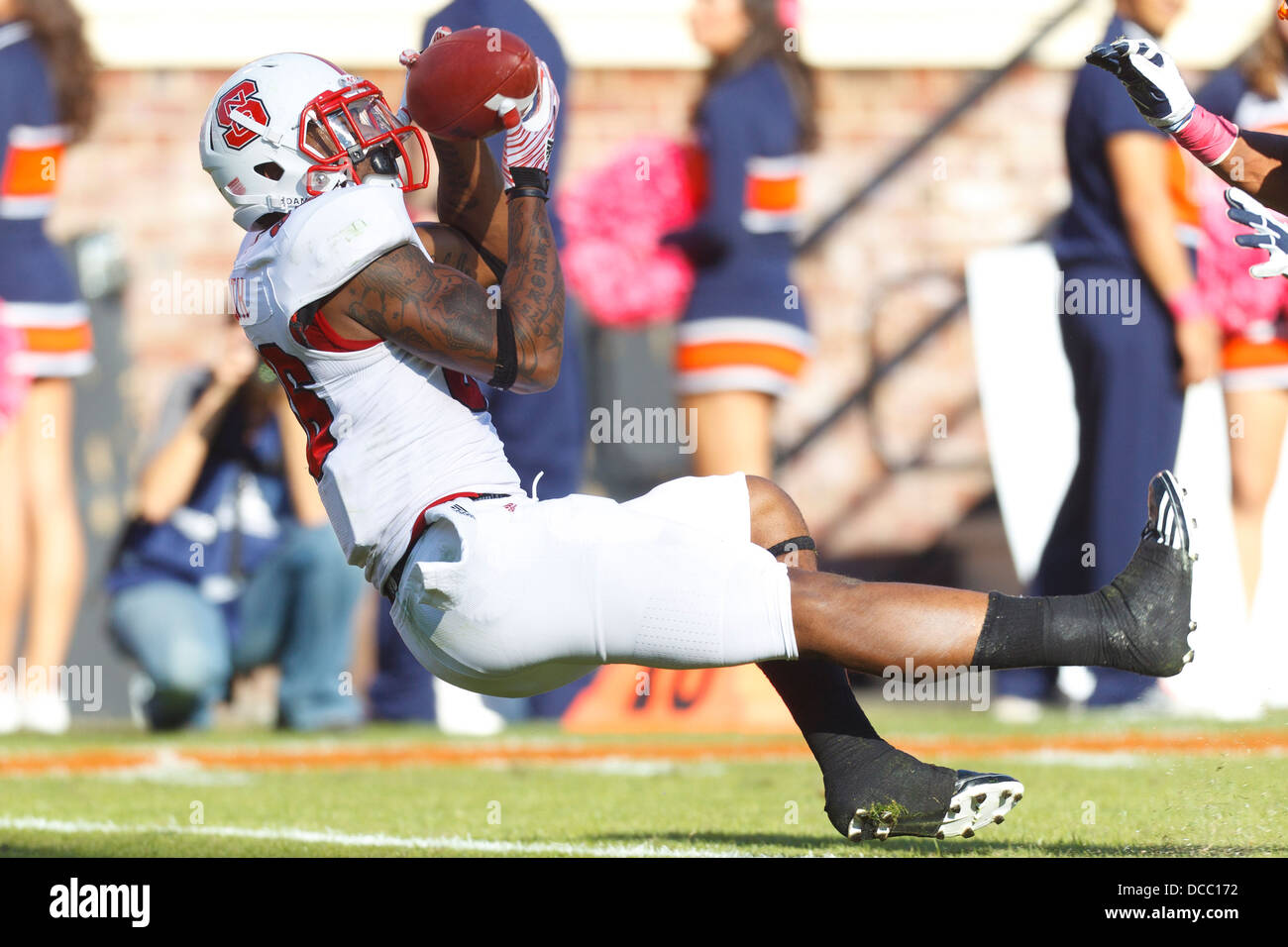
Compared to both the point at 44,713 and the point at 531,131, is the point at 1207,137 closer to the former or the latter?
the point at 531,131

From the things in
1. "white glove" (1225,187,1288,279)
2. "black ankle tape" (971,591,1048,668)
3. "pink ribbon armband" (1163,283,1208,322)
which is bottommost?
"black ankle tape" (971,591,1048,668)

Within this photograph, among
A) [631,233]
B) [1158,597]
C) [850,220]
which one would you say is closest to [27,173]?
[631,233]

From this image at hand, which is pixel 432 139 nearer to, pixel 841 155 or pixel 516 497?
pixel 516 497

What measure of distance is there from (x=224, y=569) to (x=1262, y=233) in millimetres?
4888

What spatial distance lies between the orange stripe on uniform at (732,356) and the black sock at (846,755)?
12.3 feet

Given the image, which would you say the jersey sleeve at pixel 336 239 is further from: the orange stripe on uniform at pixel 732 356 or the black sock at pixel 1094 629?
the orange stripe on uniform at pixel 732 356

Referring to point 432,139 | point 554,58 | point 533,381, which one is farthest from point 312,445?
point 554,58

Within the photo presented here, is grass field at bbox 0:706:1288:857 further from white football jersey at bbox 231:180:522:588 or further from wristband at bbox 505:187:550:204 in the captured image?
wristband at bbox 505:187:550:204

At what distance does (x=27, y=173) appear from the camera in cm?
798

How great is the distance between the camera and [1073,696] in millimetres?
7730

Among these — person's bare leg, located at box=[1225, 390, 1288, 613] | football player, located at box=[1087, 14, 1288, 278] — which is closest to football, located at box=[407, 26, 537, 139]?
football player, located at box=[1087, 14, 1288, 278]

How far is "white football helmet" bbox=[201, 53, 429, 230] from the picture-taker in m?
3.71

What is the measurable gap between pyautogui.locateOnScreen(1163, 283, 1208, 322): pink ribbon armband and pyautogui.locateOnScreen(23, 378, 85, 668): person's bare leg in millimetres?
4799

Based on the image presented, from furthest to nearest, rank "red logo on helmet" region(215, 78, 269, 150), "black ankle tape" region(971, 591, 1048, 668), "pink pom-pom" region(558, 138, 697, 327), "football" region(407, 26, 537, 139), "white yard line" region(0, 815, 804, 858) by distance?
"pink pom-pom" region(558, 138, 697, 327), "white yard line" region(0, 815, 804, 858), "red logo on helmet" region(215, 78, 269, 150), "football" region(407, 26, 537, 139), "black ankle tape" region(971, 591, 1048, 668)
